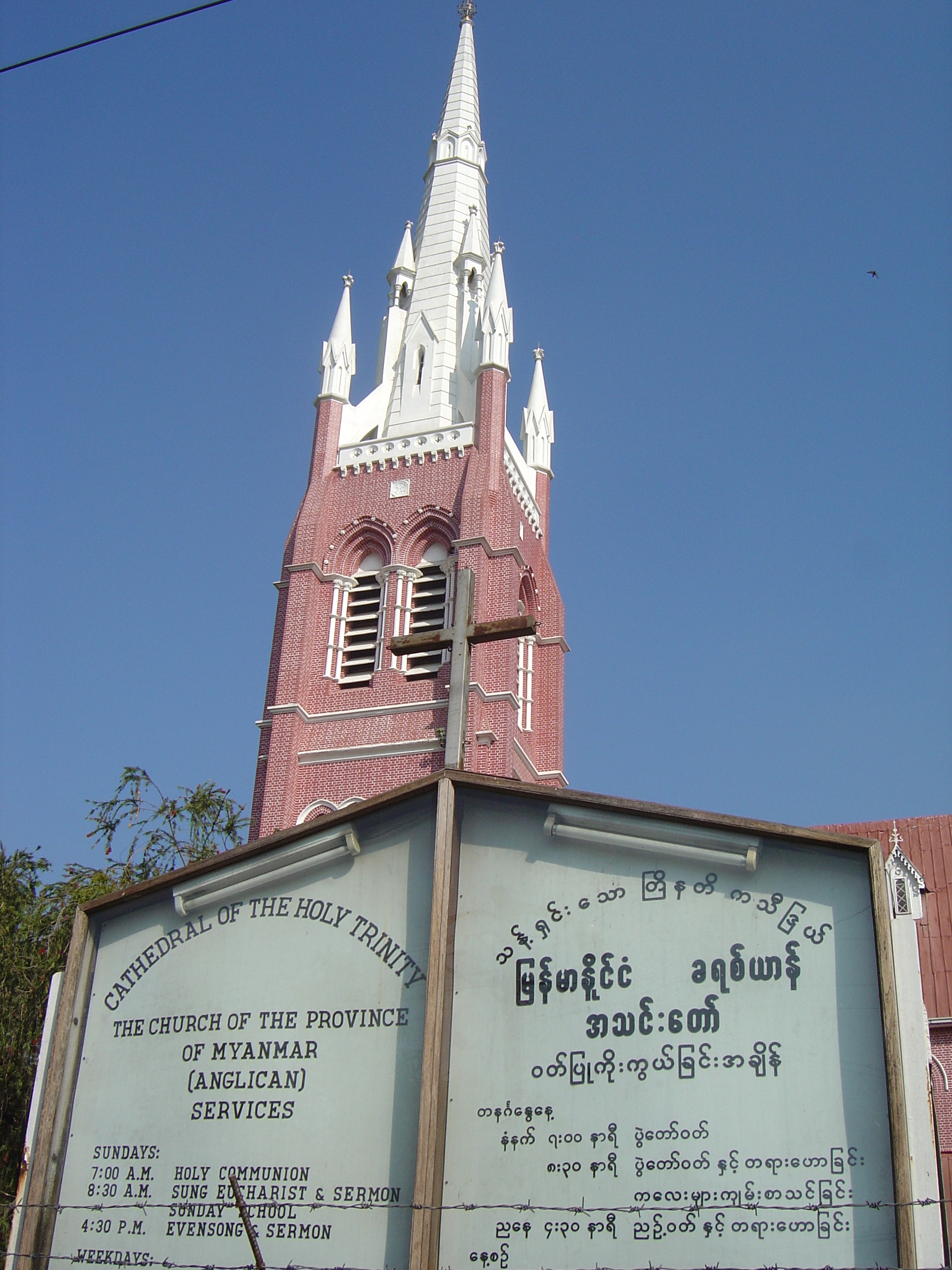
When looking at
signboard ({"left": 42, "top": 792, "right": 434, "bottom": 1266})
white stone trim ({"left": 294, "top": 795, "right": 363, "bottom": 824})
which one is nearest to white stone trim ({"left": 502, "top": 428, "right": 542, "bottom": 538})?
white stone trim ({"left": 294, "top": 795, "right": 363, "bottom": 824})

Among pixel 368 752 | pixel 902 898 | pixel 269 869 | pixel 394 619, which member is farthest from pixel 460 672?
pixel 394 619

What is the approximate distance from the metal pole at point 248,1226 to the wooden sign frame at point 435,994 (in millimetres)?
714

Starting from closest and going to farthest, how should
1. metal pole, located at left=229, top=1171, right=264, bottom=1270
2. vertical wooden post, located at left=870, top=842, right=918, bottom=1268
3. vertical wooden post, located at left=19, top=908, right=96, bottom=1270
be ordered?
vertical wooden post, located at left=870, top=842, right=918, bottom=1268, metal pole, located at left=229, top=1171, right=264, bottom=1270, vertical wooden post, located at left=19, top=908, right=96, bottom=1270

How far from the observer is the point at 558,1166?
6691 mm

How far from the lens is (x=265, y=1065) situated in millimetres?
7465

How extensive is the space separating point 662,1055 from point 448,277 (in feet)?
119

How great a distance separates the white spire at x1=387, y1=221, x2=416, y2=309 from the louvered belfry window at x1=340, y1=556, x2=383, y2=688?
10697 mm

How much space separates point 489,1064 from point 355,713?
24.1m

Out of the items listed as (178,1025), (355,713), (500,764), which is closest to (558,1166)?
(178,1025)

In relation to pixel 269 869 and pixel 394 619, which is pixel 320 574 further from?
pixel 269 869

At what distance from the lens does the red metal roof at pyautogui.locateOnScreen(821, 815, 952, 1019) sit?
23297 mm

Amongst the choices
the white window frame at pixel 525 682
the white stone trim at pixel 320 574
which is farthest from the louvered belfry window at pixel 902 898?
the white stone trim at pixel 320 574

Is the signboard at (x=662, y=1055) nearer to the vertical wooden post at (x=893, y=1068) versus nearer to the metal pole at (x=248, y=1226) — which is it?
the vertical wooden post at (x=893, y=1068)

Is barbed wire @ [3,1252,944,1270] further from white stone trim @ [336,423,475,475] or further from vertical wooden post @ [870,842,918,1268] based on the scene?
white stone trim @ [336,423,475,475]
